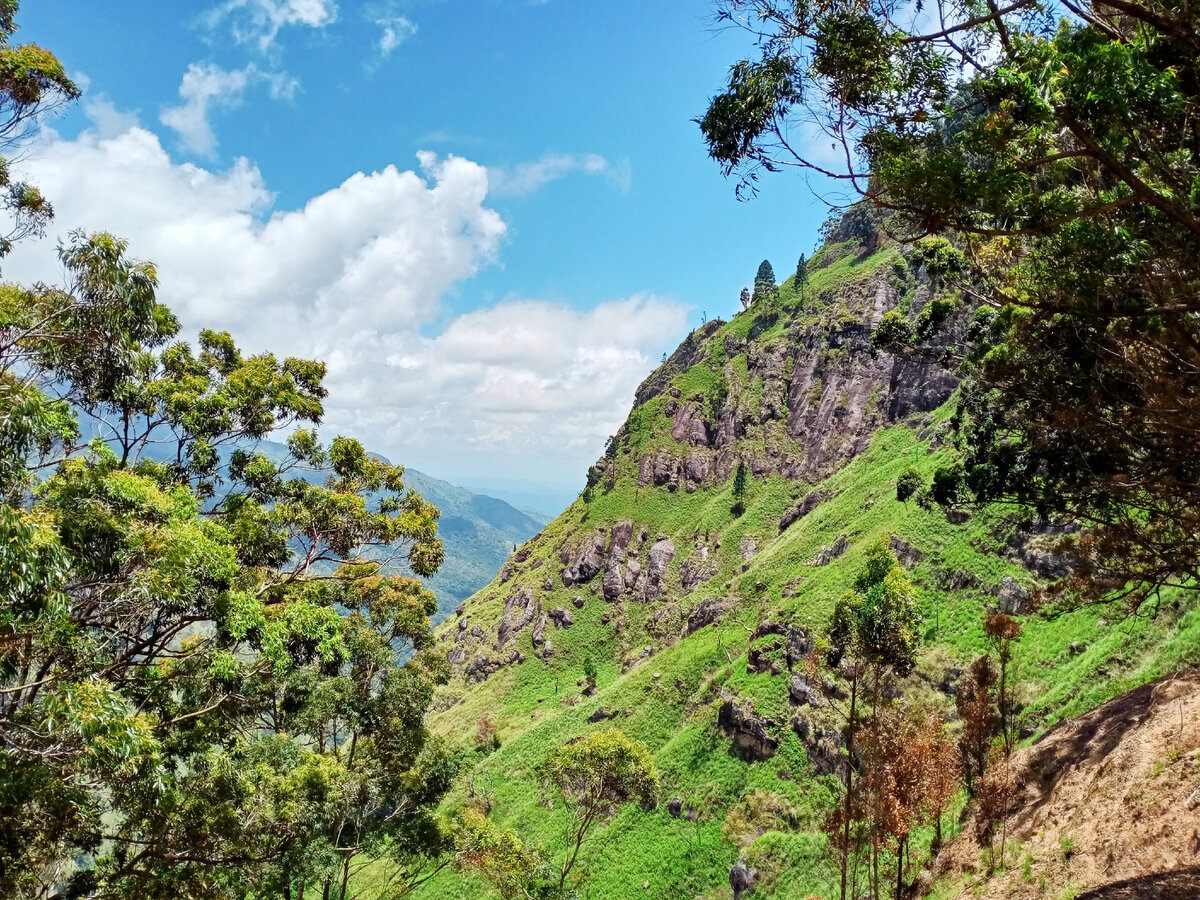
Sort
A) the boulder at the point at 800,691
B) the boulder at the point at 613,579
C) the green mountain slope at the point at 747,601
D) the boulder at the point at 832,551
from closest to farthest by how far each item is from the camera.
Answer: the green mountain slope at the point at 747,601, the boulder at the point at 800,691, the boulder at the point at 832,551, the boulder at the point at 613,579

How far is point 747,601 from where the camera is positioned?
60.8 m

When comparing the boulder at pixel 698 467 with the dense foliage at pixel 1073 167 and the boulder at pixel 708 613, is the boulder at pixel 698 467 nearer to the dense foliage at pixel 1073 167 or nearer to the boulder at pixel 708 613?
the boulder at pixel 708 613

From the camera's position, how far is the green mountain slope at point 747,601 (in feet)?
105

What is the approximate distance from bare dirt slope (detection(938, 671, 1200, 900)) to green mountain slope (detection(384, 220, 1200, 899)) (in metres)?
5.81

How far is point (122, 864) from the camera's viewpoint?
1320 cm

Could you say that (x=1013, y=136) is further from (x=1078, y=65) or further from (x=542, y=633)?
(x=542, y=633)

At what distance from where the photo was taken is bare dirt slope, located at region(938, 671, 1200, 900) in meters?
10.8

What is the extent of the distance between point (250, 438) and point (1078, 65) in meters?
17.0

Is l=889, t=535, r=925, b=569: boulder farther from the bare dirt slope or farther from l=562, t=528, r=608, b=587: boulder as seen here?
l=562, t=528, r=608, b=587: boulder

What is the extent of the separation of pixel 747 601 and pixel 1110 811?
4839 cm

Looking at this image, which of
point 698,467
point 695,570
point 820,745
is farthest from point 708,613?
point 698,467

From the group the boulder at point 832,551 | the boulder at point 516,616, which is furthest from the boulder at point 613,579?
the boulder at point 832,551

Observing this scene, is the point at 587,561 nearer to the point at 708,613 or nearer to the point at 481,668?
the point at 481,668

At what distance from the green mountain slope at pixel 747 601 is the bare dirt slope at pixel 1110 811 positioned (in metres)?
5.81
